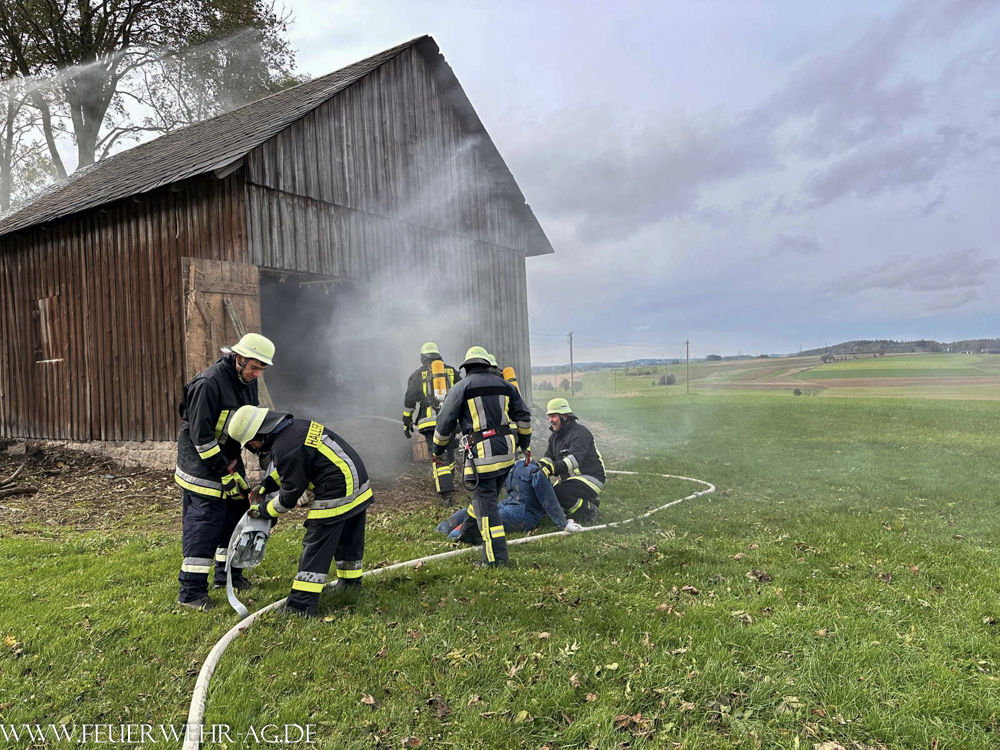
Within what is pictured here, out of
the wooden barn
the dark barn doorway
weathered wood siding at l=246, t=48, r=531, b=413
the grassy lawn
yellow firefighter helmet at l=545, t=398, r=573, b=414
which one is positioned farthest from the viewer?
the dark barn doorway

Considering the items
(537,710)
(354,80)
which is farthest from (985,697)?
(354,80)

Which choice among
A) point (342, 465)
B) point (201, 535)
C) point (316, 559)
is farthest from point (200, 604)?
point (342, 465)

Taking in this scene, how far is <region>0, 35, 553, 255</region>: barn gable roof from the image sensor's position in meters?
9.45

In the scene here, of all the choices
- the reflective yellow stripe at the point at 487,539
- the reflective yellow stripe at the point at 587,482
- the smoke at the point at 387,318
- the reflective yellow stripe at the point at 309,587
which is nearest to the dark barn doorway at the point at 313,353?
the smoke at the point at 387,318

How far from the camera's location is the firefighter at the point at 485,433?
215 inches

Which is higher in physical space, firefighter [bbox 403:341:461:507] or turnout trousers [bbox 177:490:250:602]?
firefighter [bbox 403:341:461:507]

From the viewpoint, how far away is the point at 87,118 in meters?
24.9

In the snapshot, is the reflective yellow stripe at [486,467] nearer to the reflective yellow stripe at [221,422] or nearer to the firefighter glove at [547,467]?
the firefighter glove at [547,467]

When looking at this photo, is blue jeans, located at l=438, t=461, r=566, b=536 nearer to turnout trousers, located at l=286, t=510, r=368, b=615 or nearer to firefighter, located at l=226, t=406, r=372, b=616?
turnout trousers, located at l=286, t=510, r=368, b=615

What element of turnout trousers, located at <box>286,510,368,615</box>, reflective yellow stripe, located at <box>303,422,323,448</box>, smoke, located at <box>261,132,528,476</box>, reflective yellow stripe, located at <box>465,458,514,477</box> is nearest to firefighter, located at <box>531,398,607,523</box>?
reflective yellow stripe, located at <box>465,458,514,477</box>

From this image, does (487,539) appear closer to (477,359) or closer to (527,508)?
(527,508)

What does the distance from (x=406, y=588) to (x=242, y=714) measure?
179cm

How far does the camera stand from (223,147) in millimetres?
10008

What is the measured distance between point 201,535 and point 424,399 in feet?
14.8
